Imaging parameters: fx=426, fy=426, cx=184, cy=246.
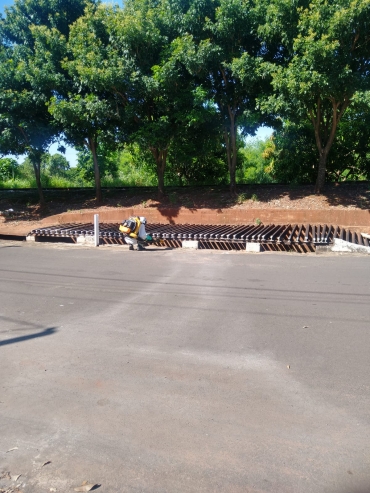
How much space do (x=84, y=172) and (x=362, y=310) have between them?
31062 mm

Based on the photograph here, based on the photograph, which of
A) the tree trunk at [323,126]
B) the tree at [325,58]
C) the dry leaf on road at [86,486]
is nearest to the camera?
the dry leaf on road at [86,486]

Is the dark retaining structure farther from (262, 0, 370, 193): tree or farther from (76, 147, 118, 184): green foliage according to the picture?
(76, 147, 118, 184): green foliage

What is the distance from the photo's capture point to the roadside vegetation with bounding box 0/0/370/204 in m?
15.4

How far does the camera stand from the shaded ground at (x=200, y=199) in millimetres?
18516

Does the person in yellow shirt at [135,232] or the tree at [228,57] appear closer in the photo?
the person in yellow shirt at [135,232]

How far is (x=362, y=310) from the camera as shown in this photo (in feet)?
22.9

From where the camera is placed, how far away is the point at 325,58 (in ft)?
48.2

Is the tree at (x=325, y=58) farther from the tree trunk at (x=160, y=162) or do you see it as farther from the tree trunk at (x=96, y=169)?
the tree trunk at (x=96, y=169)

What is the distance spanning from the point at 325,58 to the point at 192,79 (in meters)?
6.55

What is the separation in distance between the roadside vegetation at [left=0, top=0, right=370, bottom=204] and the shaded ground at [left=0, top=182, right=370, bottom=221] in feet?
3.32

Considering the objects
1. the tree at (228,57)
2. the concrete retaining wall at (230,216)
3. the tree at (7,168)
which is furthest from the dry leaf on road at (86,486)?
the tree at (7,168)

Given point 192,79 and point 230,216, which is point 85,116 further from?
point 230,216

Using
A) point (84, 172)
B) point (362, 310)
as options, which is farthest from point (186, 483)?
point (84, 172)

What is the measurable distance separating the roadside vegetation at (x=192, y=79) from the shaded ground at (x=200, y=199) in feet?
3.32
